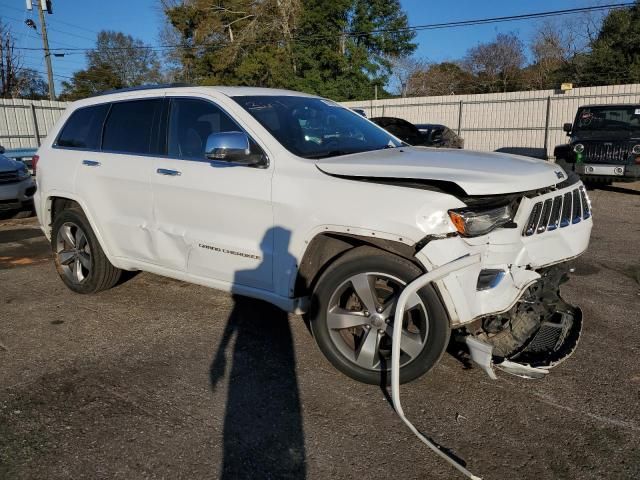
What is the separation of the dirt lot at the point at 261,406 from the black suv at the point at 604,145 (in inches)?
289

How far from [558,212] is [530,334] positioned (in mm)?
776

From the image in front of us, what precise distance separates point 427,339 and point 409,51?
36153 millimetres

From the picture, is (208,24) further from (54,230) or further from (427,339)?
(427,339)

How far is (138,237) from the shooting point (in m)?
4.38

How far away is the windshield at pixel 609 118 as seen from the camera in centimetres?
1171

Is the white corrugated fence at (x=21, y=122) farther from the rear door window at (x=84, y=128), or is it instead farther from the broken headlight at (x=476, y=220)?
the broken headlight at (x=476, y=220)

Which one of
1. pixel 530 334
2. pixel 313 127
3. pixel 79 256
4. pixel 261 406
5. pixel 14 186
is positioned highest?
pixel 313 127

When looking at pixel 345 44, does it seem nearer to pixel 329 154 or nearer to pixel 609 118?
pixel 609 118

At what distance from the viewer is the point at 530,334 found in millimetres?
3305

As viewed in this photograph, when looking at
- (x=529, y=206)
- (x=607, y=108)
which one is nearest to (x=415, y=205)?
(x=529, y=206)

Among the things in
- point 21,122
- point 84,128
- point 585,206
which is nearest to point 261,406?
point 585,206

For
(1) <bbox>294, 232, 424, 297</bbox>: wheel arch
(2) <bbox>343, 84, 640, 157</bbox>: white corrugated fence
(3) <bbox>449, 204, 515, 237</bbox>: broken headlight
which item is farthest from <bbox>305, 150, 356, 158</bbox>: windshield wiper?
(2) <bbox>343, 84, 640, 157</bbox>: white corrugated fence

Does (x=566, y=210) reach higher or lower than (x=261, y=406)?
higher

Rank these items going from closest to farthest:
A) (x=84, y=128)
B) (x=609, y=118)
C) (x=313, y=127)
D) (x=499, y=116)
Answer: (x=313, y=127)
(x=84, y=128)
(x=609, y=118)
(x=499, y=116)
